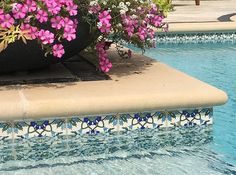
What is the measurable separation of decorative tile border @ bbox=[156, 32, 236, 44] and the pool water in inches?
271

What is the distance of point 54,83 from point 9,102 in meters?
→ 0.85

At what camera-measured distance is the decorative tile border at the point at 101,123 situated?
447 cm

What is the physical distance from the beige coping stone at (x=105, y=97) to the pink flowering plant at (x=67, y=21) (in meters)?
0.40

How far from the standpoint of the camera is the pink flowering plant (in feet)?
15.4

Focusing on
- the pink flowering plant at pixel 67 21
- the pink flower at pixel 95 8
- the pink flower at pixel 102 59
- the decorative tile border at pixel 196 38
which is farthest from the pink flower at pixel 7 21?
the decorative tile border at pixel 196 38

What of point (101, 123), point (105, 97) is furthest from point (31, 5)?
point (101, 123)

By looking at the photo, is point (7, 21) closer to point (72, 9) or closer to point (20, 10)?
point (20, 10)

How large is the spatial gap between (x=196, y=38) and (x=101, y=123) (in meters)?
8.13

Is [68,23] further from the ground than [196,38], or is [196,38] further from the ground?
[68,23]

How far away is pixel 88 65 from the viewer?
619 centimetres

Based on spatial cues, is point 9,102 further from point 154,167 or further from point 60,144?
point 154,167

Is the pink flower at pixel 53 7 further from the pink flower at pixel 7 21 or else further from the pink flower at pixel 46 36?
the pink flower at pixel 7 21

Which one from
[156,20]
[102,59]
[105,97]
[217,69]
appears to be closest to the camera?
[105,97]

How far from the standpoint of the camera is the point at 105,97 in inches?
177
